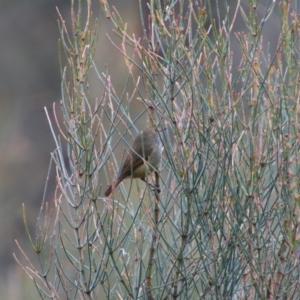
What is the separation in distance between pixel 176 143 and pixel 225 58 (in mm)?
409

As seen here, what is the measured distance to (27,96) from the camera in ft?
50.8

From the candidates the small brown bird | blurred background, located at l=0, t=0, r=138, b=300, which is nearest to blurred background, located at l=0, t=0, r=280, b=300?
blurred background, located at l=0, t=0, r=138, b=300

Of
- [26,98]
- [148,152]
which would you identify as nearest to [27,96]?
[26,98]

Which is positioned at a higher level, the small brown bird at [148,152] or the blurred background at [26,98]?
the blurred background at [26,98]

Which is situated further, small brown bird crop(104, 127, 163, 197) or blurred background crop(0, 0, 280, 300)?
blurred background crop(0, 0, 280, 300)

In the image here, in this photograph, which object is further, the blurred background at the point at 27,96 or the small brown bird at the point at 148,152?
the blurred background at the point at 27,96

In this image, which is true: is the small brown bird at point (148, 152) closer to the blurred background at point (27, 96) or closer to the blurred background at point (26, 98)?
the blurred background at point (27, 96)

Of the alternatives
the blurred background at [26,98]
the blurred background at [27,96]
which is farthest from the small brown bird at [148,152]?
the blurred background at [26,98]

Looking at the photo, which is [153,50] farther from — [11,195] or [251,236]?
[11,195]

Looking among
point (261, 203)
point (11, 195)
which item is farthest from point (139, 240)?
point (11, 195)

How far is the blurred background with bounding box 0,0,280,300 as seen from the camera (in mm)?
13875

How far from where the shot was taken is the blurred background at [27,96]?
45.5 ft

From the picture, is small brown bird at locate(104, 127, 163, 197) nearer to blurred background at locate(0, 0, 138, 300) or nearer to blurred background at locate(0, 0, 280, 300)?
blurred background at locate(0, 0, 280, 300)

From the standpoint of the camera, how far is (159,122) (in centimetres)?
362
